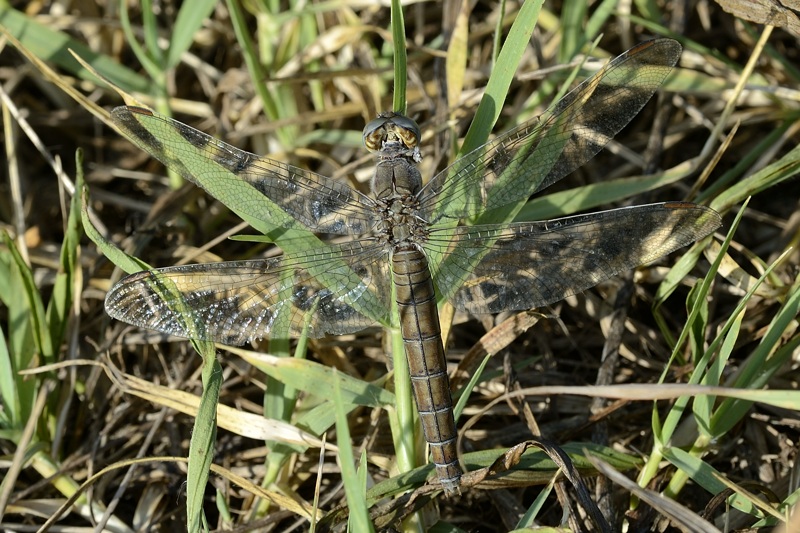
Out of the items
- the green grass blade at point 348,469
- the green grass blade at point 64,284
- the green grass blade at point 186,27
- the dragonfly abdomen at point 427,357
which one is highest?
the green grass blade at point 186,27

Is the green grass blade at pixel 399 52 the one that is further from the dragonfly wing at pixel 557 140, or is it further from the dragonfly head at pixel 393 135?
the dragonfly wing at pixel 557 140

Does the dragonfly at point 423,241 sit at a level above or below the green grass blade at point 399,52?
below

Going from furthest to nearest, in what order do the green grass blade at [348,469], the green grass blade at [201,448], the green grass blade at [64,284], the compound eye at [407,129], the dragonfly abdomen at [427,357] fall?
1. the green grass blade at [64,284]
2. the compound eye at [407,129]
3. the dragonfly abdomen at [427,357]
4. the green grass blade at [201,448]
5. the green grass blade at [348,469]

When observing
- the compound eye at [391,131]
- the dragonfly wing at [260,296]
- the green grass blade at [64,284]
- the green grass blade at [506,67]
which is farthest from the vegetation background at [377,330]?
the compound eye at [391,131]

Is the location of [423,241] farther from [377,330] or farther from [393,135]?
[377,330]

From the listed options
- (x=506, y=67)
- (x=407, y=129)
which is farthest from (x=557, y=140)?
(x=407, y=129)

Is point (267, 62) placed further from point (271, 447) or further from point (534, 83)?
point (271, 447)

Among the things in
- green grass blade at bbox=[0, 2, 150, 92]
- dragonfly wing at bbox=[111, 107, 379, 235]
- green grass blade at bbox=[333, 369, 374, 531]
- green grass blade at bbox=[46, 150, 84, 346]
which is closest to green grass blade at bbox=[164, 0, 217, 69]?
green grass blade at bbox=[0, 2, 150, 92]
